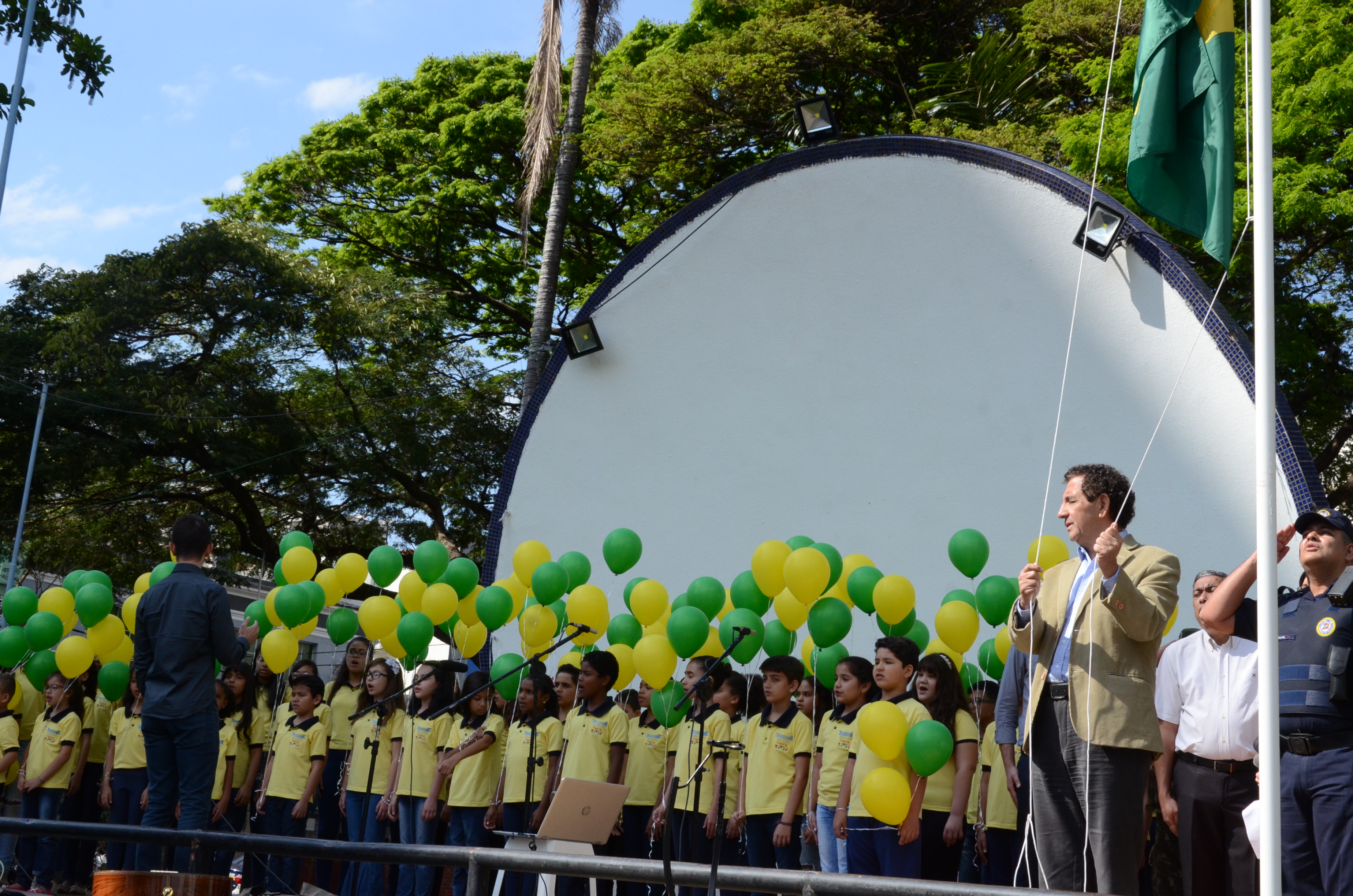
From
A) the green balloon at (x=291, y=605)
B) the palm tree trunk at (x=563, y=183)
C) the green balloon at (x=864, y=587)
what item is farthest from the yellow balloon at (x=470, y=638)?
the palm tree trunk at (x=563, y=183)

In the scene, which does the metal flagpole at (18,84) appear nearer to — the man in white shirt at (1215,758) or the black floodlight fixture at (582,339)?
the black floodlight fixture at (582,339)

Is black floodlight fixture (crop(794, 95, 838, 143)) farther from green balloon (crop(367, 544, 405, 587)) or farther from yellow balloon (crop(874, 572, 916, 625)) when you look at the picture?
green balloon (crop(367, 544, 405, 587))

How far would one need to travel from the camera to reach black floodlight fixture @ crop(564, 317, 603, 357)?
10.1 metres

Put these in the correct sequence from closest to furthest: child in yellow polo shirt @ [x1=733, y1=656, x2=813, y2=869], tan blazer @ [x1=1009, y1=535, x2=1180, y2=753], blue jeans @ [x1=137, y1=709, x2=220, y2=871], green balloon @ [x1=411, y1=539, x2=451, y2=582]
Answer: tan blazer @ [x1=1009, y1=535, x2=1180, y2=753] < blue jeans @ [x1=137, y1=709, x2=220, y2=871] < child in yellow polo shirt @ [x1=733, y1=656, x2=813, y2=869] < green balloon @ [x1=411, y1=539, x2=451, y2=582]

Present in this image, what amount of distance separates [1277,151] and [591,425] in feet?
22.0

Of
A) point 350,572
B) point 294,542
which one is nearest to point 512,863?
point 350,572

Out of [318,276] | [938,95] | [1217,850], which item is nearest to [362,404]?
[318,276]

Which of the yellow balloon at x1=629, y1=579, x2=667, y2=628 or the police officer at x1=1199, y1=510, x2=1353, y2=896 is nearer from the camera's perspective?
the police officer at x1=1199, y1=510, x2=1353, y2=896

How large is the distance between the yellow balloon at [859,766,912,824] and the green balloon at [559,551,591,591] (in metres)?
2.71

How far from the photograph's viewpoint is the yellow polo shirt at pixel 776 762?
19.5ft

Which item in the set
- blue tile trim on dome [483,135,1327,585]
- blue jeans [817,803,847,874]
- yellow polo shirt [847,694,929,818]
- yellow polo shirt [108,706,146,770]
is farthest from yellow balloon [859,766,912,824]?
yellow polo shirt [108,706,146,770]

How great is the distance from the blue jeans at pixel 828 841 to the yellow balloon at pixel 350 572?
3448 millimetres

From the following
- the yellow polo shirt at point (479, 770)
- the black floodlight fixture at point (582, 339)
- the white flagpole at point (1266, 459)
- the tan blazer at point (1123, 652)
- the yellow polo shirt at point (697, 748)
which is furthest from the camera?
the black floodlight fixture at point (582, 339)

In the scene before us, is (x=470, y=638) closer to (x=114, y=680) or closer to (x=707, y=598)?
(x=707, y=598)
